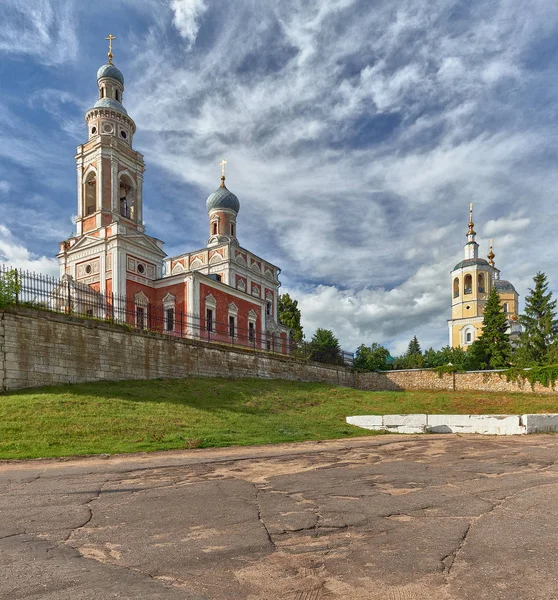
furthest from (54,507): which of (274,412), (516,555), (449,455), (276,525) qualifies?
(274,412)

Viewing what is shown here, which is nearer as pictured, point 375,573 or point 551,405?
point 375,573

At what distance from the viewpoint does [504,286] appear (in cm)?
6531

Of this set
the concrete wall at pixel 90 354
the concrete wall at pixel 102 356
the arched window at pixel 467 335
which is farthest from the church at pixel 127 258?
the arched window at pixel 467 335

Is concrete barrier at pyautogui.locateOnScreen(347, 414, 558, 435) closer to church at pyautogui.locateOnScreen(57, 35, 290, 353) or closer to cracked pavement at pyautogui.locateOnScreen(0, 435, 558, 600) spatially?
cracked pavement at pyautogui.locateOnScreen(0, 435, 558, 600)

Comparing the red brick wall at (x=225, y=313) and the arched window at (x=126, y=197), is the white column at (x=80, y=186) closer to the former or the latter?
the arched window at (x=126, y=197)

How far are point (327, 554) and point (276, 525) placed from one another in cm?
97

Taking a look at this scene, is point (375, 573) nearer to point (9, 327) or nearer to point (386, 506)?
point (386, 506)

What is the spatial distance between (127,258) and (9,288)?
51.4ft

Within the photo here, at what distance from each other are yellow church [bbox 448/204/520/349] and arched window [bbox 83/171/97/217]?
45765mm

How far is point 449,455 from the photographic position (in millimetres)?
10312

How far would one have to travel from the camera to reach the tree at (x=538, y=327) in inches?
1489

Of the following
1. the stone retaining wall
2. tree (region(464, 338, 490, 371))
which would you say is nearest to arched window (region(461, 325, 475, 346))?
tree (region(464, 338, 490, 371))

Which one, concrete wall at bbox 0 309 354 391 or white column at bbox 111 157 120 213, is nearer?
concrete wall at bbox 0 309 354 391

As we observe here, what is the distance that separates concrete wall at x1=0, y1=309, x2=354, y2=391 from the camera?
1540cm
